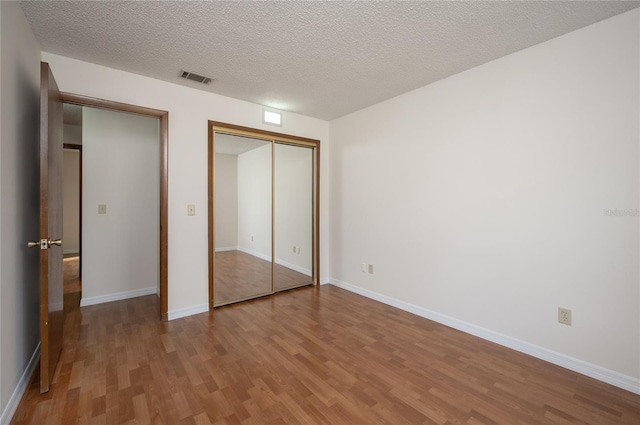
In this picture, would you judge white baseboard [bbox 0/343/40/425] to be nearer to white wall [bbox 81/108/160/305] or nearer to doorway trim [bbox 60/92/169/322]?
doorway trim [bbox 60/92/169/322]

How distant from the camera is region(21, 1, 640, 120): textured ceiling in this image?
1787 millimetres

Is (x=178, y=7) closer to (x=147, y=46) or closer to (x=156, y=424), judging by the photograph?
(x=147, y=46)

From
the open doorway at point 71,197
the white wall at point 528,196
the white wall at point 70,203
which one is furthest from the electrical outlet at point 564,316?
the white wall at point 70,203

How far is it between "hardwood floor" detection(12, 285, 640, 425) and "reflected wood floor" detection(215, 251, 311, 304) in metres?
0.56

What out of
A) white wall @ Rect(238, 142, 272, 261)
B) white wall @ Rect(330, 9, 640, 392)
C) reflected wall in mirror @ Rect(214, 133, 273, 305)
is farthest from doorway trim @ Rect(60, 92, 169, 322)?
white wall @ Rect(330, 9, 640, 392)

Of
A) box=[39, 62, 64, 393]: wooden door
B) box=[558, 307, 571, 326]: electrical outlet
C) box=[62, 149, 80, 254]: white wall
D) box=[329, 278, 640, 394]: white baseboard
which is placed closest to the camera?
box=[39, 62, 64, 393]: wooden door

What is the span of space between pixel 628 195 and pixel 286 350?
271cm

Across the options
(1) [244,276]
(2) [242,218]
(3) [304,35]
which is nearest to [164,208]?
(2) [242,218]

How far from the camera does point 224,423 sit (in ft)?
4.98

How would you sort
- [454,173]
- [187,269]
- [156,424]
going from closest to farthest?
1. [156,424]
2. [454,173]
3. [187,269]

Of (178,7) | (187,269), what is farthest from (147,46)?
(187,269)

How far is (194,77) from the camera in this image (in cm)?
277

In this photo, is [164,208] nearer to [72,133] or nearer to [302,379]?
A: [302,379]

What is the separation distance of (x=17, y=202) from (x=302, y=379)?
7.20ft
